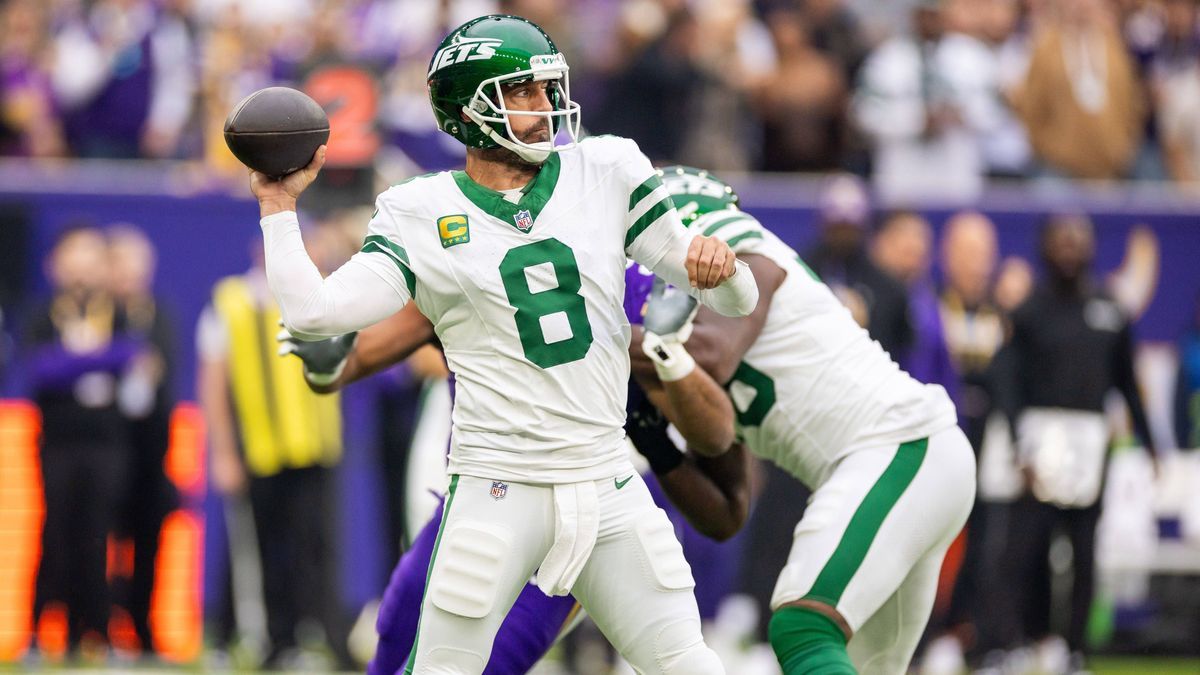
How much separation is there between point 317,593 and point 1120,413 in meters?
4.35

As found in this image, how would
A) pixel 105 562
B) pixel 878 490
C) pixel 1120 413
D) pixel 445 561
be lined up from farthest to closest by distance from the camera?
1. pixel 1120 413
2. pixel 105 562
3. pixel 878 490
4. pixel 445 561

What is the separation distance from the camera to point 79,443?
8727 millimetres

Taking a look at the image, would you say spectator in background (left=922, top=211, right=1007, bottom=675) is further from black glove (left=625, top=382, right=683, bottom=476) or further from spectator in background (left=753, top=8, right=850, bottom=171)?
black glove (left=625, top=382, right=683, bottom=476)

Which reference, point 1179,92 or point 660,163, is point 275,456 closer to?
point 660,163

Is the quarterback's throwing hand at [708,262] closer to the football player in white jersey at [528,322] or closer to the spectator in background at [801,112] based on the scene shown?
the football player in white jersey at [528,322]

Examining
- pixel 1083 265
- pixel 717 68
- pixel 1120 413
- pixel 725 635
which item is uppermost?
pixel 717 68

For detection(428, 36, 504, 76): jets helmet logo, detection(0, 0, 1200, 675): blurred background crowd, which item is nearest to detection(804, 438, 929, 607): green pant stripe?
detection(428, 36, 504, 76): jets helmet logo

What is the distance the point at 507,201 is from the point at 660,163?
20.3 feet

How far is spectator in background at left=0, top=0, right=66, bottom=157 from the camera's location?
10.2m

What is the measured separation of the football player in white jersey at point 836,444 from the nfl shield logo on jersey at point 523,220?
0.72 metres

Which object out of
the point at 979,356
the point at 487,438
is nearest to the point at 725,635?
the point at 979,356

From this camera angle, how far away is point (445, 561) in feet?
13.3

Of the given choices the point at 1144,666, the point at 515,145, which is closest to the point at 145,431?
the point at 1144,666

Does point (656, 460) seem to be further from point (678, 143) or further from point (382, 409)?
point (678, 143)
